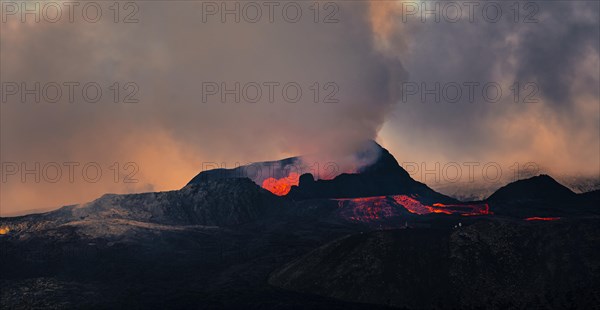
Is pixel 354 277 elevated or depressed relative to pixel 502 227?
depressed

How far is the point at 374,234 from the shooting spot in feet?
598

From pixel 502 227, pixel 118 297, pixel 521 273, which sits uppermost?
pixel 502 227

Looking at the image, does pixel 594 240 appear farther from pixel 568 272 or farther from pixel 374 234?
pixel 374 234

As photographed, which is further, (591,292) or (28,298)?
(28,298)

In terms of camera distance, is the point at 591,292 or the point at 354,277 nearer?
the point at 591,292

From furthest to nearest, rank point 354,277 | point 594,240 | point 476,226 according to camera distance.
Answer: point 476,226
point 354,277
point 594,240

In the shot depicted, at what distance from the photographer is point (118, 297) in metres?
178

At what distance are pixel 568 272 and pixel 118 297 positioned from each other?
465ft

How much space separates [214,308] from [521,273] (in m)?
90.0

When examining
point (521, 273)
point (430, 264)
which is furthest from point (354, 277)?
point (521, 273)

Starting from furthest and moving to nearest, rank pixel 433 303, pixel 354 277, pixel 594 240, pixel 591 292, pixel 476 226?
pixel 476 226
pixel 354 277
pixel 594 240
pixel 433 303
pixel 591 292

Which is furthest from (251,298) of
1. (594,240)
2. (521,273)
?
(594,240)

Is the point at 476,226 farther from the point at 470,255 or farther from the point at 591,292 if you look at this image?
the point at 591,292

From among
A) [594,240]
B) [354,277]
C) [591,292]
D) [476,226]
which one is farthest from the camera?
[476,226]
